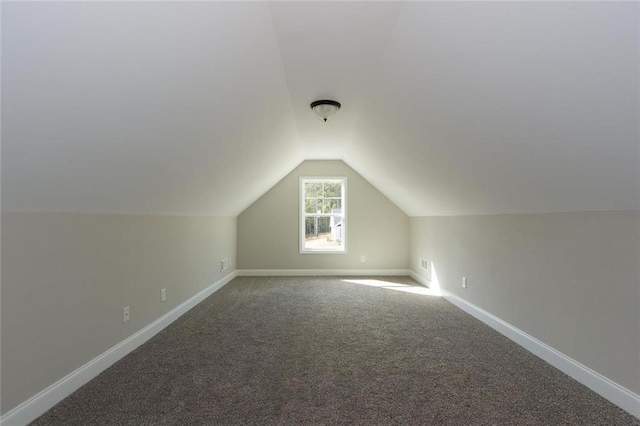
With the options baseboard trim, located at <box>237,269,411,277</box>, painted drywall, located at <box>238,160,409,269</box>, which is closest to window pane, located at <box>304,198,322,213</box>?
painted drywall, located at <box>238,160,409,269</box>

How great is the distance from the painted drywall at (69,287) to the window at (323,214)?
334cm

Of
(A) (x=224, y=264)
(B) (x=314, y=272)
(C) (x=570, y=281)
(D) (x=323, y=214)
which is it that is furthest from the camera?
(D) (x=323, y=214)

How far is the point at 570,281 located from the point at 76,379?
11.1 feet

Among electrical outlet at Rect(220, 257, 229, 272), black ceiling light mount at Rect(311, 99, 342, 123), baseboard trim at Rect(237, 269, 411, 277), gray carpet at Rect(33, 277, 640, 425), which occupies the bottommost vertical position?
gray carpet at Rect(33, 277, 640, 425)

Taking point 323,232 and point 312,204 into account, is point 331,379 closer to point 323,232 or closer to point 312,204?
point 323,232

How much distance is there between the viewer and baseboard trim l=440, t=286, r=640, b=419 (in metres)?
1.86

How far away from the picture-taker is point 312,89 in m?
2.82

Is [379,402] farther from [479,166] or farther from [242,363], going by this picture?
[479,166]

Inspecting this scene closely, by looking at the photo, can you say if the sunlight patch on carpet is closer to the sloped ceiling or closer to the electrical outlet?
the electrical outlet

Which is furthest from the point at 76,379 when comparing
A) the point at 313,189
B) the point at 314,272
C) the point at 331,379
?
the point at 313,189

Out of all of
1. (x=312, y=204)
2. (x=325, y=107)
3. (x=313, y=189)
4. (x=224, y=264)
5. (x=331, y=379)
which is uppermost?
(x=325, y=107)

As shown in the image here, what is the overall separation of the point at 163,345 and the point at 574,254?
10.8ft

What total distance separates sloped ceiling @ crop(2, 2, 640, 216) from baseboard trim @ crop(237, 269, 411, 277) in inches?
131

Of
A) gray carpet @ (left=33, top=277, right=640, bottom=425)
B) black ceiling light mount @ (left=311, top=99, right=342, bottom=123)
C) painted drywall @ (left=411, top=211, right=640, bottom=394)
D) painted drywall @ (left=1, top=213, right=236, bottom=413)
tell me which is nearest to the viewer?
painted drywall @ (left=1, top=213, right=236, bottom=413)
